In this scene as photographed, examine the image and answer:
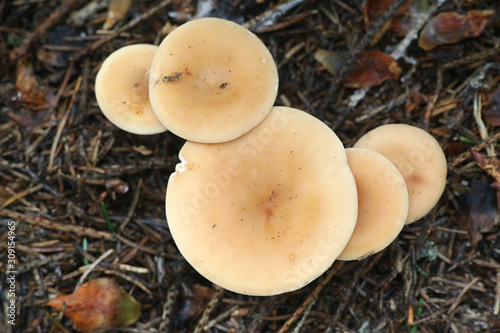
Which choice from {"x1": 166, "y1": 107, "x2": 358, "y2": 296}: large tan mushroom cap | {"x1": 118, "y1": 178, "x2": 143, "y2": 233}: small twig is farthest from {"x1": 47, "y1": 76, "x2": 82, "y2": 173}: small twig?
{"x1": 166, "y1": 107, "x2": 358, "y2": 296}: large tan mushroom cap

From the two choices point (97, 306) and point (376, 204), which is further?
point (97, 306)

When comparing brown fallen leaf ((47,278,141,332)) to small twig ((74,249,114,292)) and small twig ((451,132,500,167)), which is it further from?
small twig ((451,132,500,167))

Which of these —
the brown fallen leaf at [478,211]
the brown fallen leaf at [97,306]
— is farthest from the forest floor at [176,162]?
the brown fallen leaf at [97,306]

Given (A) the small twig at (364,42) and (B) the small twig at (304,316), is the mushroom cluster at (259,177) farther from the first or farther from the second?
(A) the small twig at (364,42)

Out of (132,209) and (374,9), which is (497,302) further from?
(132,209)

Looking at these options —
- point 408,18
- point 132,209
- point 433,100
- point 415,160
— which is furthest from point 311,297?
point 408,18
